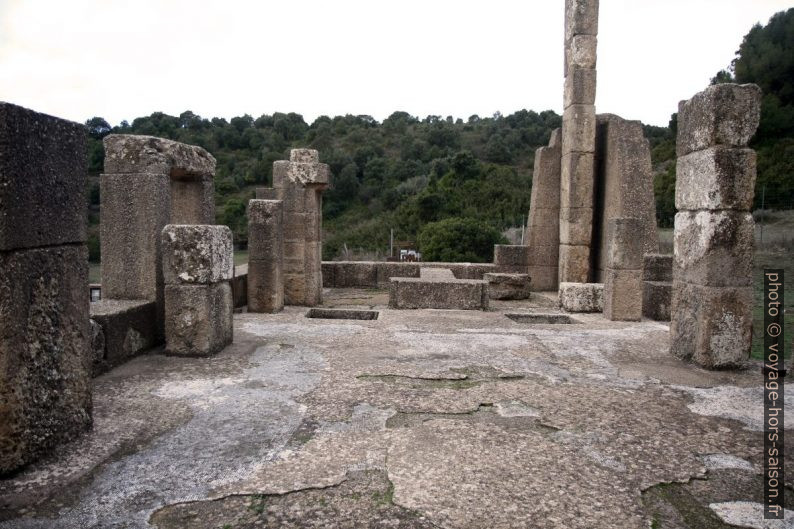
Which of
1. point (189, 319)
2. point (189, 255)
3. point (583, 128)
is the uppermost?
point (583, 128)

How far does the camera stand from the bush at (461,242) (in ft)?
66.5

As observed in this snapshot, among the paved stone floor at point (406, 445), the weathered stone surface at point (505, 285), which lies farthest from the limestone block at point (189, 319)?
the weathered stone surface at point (505, 285)

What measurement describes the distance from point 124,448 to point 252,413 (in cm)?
83

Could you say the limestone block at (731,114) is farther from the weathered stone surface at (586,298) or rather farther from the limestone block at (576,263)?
the limestone block at (576,263)

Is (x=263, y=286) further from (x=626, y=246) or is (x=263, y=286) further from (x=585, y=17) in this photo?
(x=585, y=17)

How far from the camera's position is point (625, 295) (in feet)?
26.8

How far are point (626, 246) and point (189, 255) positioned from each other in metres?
5.71

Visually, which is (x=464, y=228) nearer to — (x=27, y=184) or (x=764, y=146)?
(x=764, y=146)

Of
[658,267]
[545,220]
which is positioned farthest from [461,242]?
[658,267]

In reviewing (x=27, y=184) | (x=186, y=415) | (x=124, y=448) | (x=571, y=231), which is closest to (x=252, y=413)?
(x=186, y=415)

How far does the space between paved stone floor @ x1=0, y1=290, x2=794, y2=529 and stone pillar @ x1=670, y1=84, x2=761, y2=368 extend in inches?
12.7

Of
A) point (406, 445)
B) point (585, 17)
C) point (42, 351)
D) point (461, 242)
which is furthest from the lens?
point (461, 242)

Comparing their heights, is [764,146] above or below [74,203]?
above

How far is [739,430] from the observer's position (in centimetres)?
380
